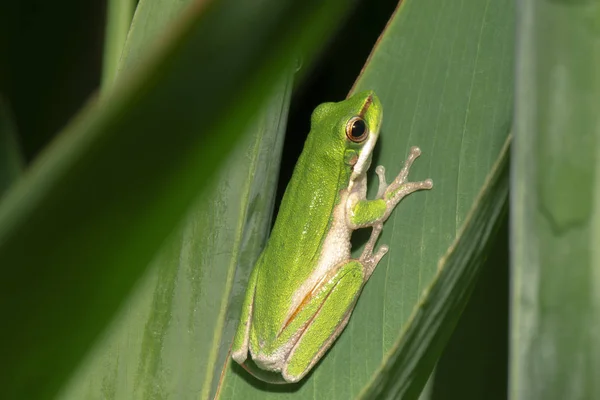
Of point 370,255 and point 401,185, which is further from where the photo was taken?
point 370,255

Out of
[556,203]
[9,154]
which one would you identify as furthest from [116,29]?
[556,203]

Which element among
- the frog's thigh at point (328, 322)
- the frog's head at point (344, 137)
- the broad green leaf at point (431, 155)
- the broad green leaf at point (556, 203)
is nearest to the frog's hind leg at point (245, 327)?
the frog's thigh at point (328, 322)

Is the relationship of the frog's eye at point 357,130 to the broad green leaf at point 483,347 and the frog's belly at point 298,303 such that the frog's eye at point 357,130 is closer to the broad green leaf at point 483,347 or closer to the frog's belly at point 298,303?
the frog's belly at point 298,303

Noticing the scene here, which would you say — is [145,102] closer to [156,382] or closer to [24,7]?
[156,382]

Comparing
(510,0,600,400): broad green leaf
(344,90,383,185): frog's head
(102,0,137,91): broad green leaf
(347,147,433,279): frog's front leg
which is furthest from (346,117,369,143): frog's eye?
(510,0,600,400): broad green leaf

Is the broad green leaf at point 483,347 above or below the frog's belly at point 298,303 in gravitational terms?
above

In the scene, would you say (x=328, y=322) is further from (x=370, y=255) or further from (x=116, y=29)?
(x=116, y=29)

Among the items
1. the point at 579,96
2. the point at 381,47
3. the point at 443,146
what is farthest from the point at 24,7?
the point at 579,96
